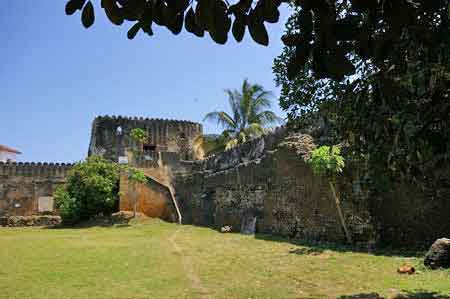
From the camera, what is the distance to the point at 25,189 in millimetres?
27344

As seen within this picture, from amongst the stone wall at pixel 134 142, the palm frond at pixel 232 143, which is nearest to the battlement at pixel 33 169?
the stone wall at pixel 134 142

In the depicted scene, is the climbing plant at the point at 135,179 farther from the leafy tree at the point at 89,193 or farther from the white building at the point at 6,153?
the white building at the point at 6,153

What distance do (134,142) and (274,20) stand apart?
28915mm

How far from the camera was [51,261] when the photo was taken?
9.30m

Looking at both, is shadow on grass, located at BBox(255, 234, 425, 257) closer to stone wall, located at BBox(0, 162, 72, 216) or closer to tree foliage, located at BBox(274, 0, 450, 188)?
tree foliage, located at BBox(274, 0, 450, 188)

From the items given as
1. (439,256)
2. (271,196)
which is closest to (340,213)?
(439,256)

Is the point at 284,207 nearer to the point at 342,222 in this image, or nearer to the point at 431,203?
the point at 342,222

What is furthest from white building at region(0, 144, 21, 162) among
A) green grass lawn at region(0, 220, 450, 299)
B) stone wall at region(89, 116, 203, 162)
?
green grass lawn at region(0, 220, 450, 299)

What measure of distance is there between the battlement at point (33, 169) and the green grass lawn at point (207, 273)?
17271mm

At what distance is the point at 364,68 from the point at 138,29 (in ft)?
10.9

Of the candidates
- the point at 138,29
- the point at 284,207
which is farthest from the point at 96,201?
the point at 138,29

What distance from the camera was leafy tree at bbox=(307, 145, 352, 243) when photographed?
423 inches

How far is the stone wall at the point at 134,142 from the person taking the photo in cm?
2972

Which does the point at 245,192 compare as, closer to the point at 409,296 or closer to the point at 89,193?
the point at 89,193
